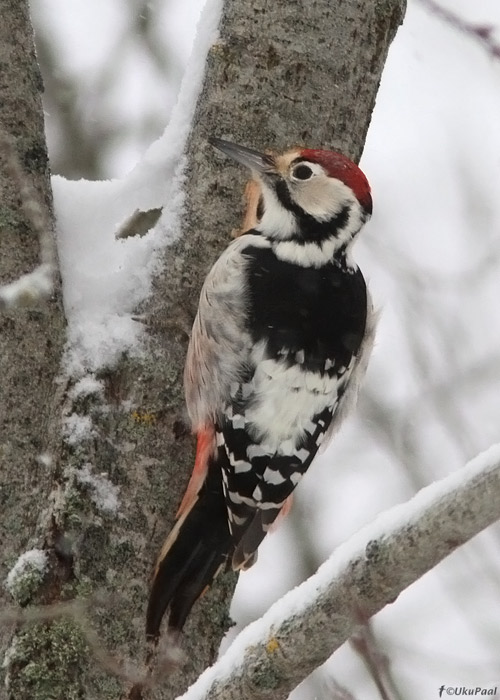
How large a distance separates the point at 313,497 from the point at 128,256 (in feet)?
11.3

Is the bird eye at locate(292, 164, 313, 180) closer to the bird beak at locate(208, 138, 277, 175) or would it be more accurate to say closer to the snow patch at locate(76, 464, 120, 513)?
the bird beak at locate(208, 138, 277, 175)

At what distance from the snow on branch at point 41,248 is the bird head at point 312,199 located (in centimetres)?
75

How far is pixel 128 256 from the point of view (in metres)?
2.58

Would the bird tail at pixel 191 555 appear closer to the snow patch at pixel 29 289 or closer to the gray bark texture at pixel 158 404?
the gray bark texture at pixel 158 404

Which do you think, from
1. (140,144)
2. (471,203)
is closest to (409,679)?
(471,203)

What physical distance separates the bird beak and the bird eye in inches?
6.7

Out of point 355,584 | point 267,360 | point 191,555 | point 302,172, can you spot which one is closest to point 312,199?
point 302,172

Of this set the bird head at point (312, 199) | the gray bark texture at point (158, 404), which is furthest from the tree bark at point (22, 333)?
the bird head at point (312, 199)

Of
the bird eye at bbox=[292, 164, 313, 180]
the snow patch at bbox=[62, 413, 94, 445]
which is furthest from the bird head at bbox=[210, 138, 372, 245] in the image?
the snow patch at bbox=[62, 413, 94, 445]

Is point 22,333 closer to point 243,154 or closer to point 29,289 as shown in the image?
point 29,289

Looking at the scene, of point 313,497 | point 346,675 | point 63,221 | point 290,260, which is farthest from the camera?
A: point 313,497

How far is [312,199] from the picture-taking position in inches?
126

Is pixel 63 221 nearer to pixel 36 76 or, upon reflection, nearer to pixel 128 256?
pixel 128 256

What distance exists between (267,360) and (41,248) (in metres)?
0.70
